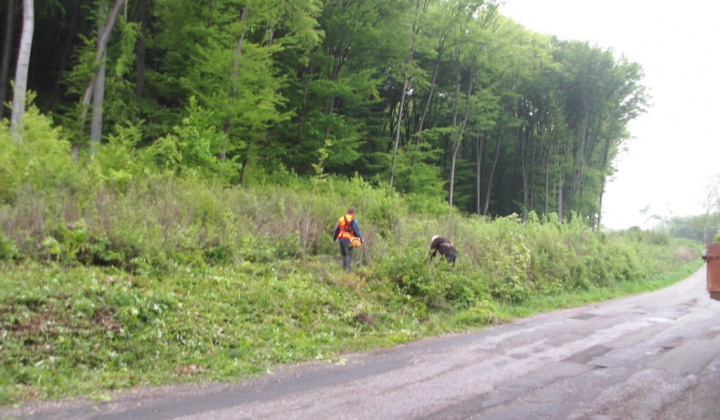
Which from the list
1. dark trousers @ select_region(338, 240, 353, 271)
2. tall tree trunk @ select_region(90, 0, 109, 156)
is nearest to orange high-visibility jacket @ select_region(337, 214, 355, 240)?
dark trousers @ select_region(338, 240, 353, 271)

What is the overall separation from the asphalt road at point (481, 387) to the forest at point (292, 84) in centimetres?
752

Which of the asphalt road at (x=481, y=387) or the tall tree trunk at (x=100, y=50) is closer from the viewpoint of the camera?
the asphalt road at (x=481, y=387)

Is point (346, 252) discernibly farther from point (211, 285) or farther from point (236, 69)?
point (236, 69)

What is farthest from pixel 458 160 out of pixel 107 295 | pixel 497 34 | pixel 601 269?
pixel 107 295

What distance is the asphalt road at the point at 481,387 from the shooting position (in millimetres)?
5492

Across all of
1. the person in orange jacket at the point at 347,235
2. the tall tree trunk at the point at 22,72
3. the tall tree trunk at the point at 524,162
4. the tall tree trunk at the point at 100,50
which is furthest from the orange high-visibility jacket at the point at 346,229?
the tall tree trunk at the point at 524,162

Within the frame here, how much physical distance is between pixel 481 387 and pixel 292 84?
22.7 m

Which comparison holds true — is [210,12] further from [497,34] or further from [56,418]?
[497,34]

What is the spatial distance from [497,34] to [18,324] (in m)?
35.3

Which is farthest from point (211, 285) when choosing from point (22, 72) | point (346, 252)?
point (22, 72)

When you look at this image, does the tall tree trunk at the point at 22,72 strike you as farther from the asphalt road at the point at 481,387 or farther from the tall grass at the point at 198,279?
the asphalt road at the point at 481,387

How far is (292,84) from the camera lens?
26.9 m

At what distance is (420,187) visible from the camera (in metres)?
32.4

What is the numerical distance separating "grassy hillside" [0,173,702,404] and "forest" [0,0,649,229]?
1.99m
